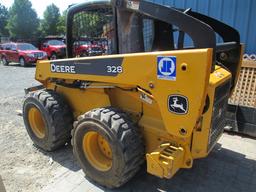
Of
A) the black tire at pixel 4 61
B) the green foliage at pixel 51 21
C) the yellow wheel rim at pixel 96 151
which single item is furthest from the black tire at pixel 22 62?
the green foliage at pixel 51 21

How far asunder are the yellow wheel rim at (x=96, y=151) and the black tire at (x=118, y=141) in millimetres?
129

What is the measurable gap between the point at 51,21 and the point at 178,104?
43.6 meters

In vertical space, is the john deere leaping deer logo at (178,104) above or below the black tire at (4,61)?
above

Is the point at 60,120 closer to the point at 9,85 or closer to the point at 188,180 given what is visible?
the point at 188,180

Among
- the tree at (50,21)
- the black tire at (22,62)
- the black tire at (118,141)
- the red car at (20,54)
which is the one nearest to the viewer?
the black tire at (118,141)

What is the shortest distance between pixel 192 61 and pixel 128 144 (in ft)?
3.73

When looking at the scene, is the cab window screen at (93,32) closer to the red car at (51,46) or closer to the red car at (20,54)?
the red car at (20,54)

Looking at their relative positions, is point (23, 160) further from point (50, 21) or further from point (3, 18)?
point (3, 18)

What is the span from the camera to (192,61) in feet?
8.23

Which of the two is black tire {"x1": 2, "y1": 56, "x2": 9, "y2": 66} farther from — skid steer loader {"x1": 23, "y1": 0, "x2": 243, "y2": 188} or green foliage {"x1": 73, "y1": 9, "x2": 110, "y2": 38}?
green foliage {"x1": 73, "y1": 9, "x2": 110, "y2": 38}

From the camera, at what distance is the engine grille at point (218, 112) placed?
316 centimetres

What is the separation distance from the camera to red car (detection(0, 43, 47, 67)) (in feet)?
54.3

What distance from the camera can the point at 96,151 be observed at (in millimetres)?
3631

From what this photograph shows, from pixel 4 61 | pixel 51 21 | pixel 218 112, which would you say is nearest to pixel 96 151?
pixel 218 112
